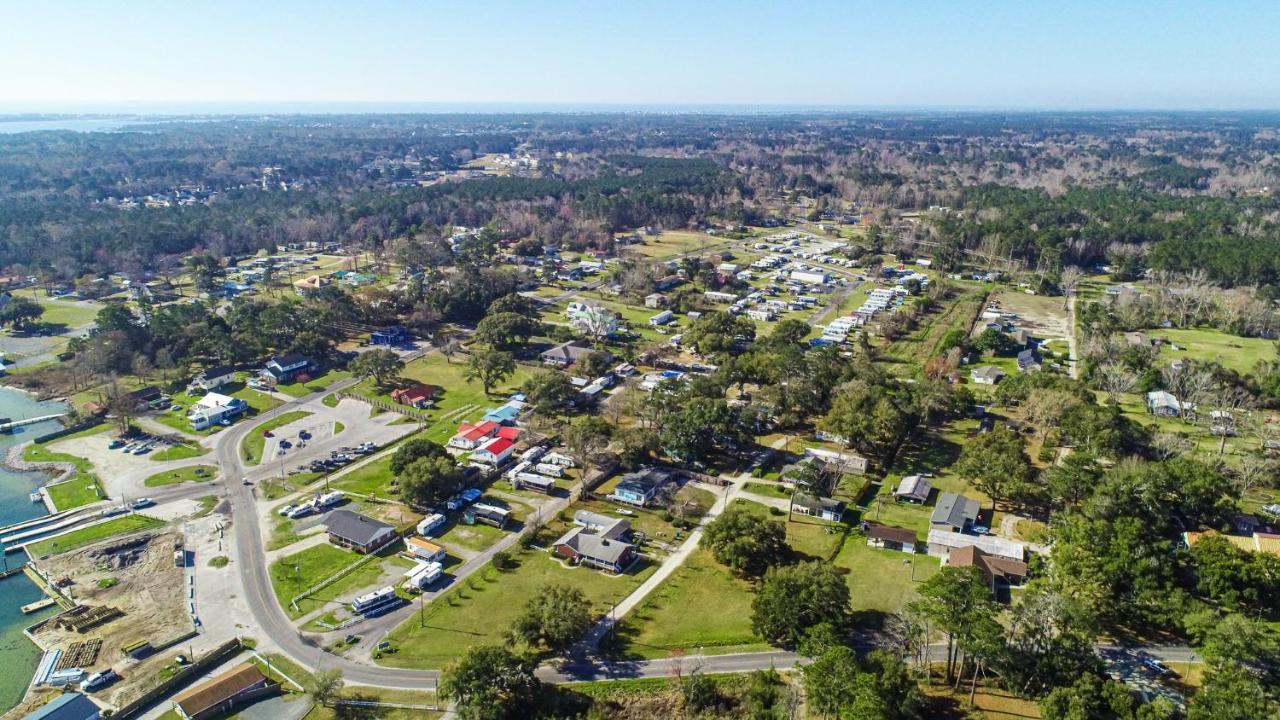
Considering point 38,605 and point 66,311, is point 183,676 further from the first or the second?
point 66,311

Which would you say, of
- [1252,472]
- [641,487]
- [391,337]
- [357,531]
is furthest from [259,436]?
[1252,472]

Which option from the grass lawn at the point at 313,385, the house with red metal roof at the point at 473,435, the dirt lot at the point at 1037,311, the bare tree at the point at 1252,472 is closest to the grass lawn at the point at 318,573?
the house with red metal roof at the point at 473,435

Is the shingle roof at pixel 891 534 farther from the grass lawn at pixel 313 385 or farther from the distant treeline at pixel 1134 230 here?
the distant treeline at pixel 1134 230

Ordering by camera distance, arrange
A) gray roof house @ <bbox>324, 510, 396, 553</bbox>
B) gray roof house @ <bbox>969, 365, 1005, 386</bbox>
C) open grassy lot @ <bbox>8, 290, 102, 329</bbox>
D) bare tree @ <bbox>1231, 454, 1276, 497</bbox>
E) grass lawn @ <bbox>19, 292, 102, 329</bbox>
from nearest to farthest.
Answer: gray roof house @ <bbox>324, 510, 396, 553</bbox> < bare tree @ <bbox>1231, 454, 1276, 497</bbox> < gray roof house @ <bbox>969, 365, 1005, 386</bbox> < grass lawn @ <bbox>19, 292, 102, 329</bbox> < open grassy lot @ <bbox>8, 290, 102, 329</bbox>

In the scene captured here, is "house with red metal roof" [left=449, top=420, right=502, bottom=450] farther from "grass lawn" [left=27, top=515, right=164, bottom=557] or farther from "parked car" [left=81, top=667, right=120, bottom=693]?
"parked car" [left=81, top=667, right=120, bottom=693]

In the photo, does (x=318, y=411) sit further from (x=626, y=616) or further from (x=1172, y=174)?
(x=1172, y=174)

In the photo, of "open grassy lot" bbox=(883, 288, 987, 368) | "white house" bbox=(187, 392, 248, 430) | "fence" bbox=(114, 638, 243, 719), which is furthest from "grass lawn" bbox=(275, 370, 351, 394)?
"open grassy lot" bbox=(883, 288, 987, 368)
